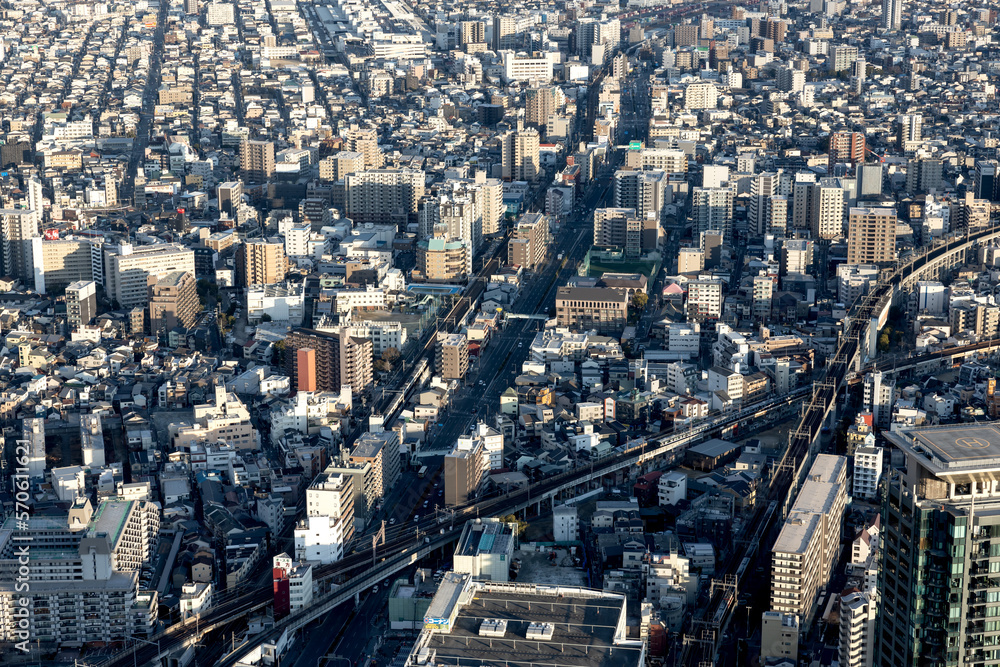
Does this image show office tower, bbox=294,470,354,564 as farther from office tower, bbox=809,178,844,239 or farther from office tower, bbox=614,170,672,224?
office tower, bbox=809,178,844,239

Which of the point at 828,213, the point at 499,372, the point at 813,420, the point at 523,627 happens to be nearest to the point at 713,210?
the point at 828,213

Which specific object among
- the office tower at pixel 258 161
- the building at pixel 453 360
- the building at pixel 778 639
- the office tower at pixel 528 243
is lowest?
the building at pixel 778 639

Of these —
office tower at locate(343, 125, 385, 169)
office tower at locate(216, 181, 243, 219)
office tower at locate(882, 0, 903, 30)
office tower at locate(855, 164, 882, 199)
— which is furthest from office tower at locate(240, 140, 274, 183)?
office tower at locate(882, 0, 903, 30)

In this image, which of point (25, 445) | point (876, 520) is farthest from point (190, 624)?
point (876, 520)

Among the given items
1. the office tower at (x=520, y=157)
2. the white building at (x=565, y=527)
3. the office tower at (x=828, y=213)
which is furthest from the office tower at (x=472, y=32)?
the white building at (x=565, y=527)

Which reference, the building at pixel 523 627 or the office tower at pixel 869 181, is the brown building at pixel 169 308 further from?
the office tower at pixel 869 181
